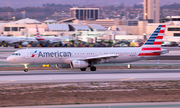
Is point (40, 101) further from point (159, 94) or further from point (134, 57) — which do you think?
point (134, 57)

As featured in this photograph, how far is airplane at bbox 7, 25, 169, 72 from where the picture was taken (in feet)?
135

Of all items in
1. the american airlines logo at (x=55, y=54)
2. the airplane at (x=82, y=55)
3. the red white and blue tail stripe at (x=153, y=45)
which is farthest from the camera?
the red white and blue tail stripe at (x=153, y=45)

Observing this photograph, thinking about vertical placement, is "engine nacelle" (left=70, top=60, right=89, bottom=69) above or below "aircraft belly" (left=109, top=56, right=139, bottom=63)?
below

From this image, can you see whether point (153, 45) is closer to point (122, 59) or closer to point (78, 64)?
point (122, 59)

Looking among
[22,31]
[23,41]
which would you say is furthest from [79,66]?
[22,31]

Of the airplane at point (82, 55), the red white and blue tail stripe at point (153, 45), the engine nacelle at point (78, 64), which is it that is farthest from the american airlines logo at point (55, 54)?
the red white and blue tail stripe at point (153, 45)

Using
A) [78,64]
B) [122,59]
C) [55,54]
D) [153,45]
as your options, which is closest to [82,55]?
[78,64]

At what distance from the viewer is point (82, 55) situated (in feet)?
142

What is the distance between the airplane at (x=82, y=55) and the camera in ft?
135

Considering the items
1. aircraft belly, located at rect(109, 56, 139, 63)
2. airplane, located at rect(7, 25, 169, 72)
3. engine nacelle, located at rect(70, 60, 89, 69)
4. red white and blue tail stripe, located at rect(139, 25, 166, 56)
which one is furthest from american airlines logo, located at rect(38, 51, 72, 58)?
red white and blue tail stripe, located at rect(139, 25, 166, 56)

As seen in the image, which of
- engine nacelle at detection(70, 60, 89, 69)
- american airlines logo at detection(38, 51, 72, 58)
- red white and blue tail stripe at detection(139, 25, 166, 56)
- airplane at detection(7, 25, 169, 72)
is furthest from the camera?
red white and blue tail stripe at detection(139, 25, 166, 56)

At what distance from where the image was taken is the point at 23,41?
118 meters

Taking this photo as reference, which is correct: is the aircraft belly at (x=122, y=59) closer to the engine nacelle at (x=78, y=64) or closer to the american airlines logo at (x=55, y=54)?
the engine nacelle at (x=78, y=64)

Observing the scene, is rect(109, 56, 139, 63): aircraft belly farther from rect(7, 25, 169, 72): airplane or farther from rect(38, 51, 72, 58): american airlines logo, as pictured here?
rect(38, 51, 72, 58): american airlines logo
